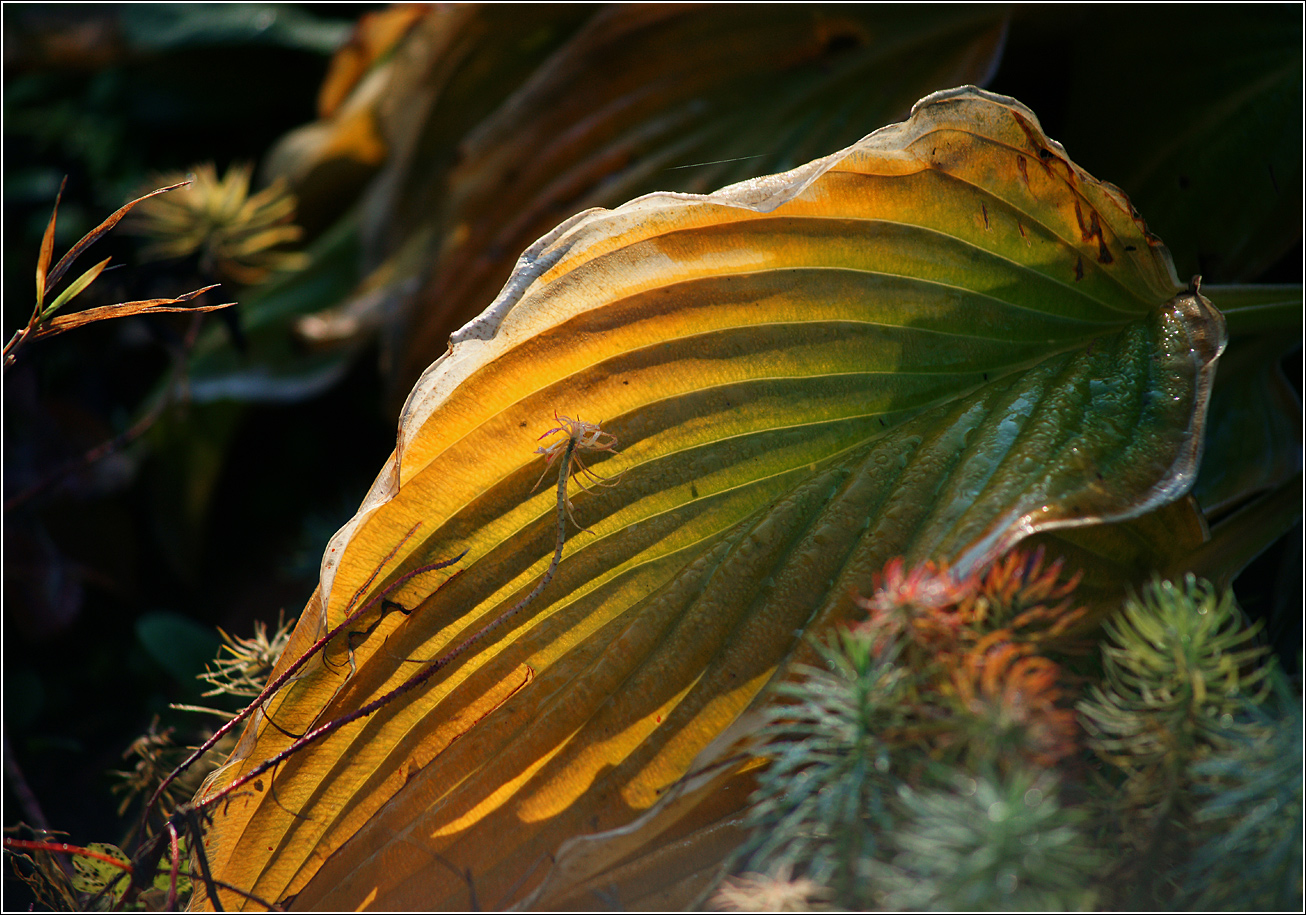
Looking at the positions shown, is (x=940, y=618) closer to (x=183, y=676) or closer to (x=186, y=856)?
(x=186, y=856)

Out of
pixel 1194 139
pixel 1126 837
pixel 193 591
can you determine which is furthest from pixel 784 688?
pixel 193 591

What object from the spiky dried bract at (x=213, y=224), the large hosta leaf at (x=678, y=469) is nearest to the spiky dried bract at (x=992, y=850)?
the large hosta leaf at (x=678, y=469)

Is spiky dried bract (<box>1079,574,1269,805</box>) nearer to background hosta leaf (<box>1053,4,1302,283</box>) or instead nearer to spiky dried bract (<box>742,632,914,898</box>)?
spiky dried bract (<box>742,632,914,898</box>)

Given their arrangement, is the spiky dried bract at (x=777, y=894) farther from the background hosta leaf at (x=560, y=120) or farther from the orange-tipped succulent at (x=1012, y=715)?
the background hosta leaf at (x=560, y=120)

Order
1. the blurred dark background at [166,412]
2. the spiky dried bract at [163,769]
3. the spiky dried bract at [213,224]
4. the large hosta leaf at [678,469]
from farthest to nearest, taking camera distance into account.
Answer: the spiky dried bract at [213,224] < the blurred dark background at [166,412] < the spiky dried bract at [163,769] < the large hosta leaf at [678,469]

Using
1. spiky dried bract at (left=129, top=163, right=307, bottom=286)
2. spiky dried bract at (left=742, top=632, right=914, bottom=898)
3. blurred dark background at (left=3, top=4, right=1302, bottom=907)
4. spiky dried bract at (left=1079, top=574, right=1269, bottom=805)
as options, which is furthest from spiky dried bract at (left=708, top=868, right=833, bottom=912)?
spiky dried bract at (left=129, top=163, right=307, bottom=286)

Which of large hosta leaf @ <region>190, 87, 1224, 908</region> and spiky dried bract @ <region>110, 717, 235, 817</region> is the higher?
large hosta leaf @ <region>190, 87, 1224, 908</region>

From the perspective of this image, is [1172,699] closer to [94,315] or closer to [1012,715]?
[1012,715]
